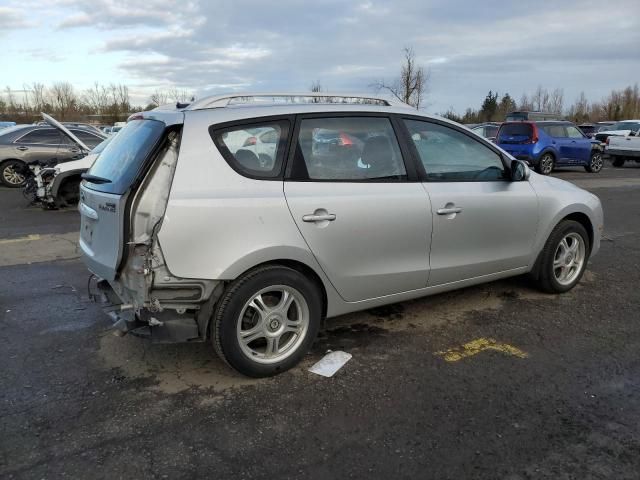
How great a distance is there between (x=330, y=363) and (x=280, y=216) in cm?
111

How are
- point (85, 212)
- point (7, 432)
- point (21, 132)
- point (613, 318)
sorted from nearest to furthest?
point (7, 432) < point (85, 212) < point (613, 318) < point (21, 132)

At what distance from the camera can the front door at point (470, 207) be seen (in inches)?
163

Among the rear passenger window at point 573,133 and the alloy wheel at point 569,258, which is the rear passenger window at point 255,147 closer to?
the alloy wheel at point 569,258

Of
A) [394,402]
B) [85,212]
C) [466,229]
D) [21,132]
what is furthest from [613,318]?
[21,132]

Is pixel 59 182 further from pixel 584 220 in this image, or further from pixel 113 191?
pixel 584 220

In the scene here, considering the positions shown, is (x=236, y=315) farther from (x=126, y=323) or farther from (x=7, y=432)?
(x=7, y=432)

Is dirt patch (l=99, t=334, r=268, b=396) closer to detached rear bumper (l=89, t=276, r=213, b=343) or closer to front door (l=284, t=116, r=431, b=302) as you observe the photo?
detached rear bumper (l=89, t=276, r=213, b=343)

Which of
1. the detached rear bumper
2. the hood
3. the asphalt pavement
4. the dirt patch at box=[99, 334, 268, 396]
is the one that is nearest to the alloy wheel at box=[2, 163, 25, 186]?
the hood

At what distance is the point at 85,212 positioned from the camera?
3.82 meters

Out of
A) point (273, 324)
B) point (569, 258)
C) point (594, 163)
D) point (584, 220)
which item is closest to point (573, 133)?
point (594, 163)

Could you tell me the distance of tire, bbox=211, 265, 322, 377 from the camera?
3.27 metres

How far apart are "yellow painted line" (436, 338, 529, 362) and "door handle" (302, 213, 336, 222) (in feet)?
4.18

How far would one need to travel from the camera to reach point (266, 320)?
3439 millimetres

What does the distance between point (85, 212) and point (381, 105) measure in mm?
2287
